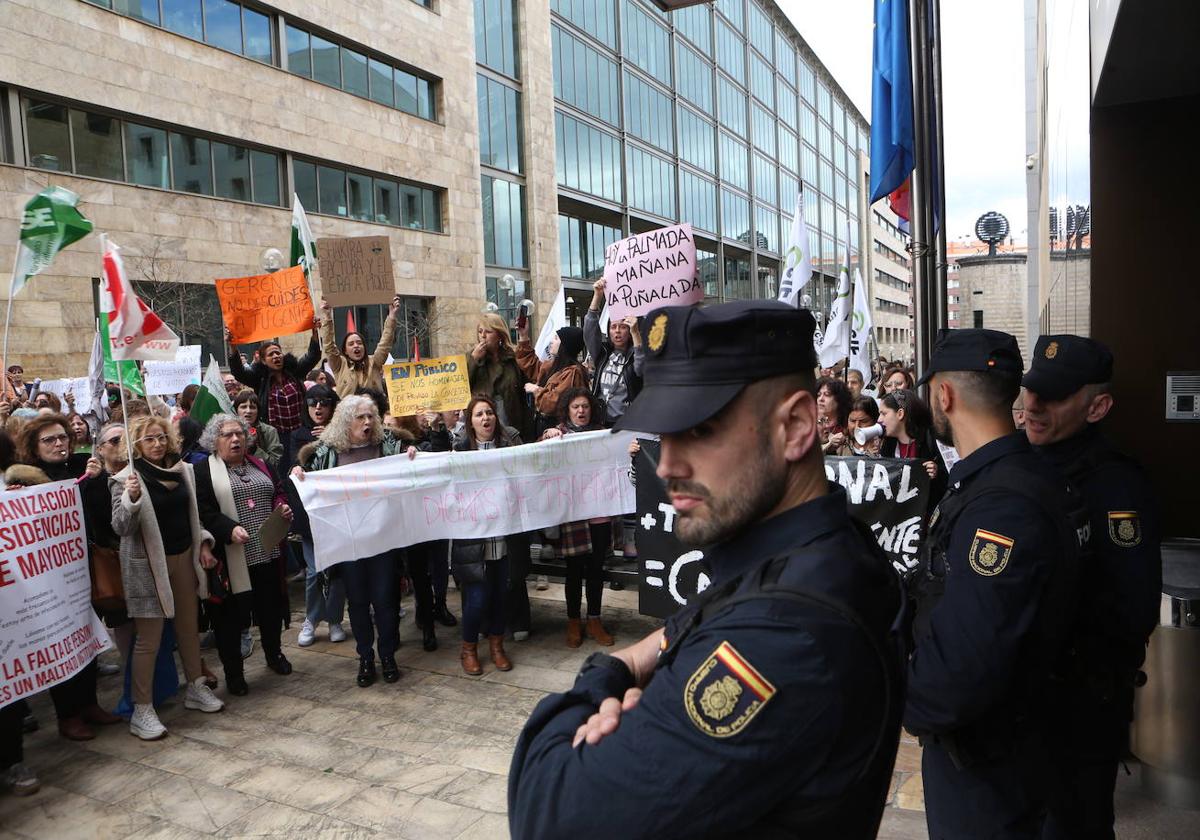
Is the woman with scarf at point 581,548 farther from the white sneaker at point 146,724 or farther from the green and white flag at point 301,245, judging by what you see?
the green and white flag at point 301,245

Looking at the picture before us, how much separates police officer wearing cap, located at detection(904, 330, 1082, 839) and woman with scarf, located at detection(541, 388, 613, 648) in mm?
4012

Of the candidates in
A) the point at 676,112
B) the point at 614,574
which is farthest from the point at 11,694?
the point at 676,112

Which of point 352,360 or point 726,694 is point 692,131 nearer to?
point 352,360

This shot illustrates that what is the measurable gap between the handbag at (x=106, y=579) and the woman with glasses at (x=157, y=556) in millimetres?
63

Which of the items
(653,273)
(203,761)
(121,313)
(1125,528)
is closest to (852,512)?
(1125,528)

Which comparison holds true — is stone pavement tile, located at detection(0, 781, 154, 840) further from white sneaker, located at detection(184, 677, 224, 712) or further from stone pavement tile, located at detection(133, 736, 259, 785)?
white sneaker, located at detection(184, 677, 224, 712)

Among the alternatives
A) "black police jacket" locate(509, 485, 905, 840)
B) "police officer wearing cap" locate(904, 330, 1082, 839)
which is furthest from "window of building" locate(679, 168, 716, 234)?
"black police jacket" locate(509, 485, 905, 840)

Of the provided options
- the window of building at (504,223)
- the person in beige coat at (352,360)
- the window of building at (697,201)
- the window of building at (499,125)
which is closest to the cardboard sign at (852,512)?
the person in beige coat at (352,360)

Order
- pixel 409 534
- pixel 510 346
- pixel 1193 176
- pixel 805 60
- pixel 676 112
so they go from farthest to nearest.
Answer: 1. pixel 805 60
2. pixel 676 112
3. pixel 510 346
4. pixel 409 534
5. pixel 1193 176

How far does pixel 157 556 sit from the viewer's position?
5090 millimetres

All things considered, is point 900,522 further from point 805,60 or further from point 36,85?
point 805,60

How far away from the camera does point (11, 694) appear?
14.2ft

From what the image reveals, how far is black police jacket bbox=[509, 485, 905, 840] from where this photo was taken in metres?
1.08

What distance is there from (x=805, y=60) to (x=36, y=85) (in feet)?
213
